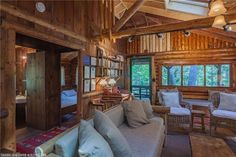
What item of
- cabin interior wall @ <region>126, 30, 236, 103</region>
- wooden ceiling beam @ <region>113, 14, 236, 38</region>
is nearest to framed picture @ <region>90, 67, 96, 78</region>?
wooden ceiling beam @ <region>113, 14, 236, 38</region>

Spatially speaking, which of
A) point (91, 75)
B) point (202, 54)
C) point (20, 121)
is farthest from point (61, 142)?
point (202, 54)

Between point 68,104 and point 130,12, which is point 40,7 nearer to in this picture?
point 130,12

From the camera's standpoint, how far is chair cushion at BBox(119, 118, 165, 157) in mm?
2012

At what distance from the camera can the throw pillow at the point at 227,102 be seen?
13.5ft

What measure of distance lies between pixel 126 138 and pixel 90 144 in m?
1.16

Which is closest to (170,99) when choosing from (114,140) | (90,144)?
(114,140)

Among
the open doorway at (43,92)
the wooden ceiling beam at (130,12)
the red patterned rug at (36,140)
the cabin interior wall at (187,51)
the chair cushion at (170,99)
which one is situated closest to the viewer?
the red patterned rug at (36,140)

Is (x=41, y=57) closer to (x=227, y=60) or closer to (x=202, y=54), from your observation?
(x=202, y=54)

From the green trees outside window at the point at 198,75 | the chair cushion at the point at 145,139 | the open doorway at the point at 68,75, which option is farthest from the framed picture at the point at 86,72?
the green trees outside window at the point at 198,75

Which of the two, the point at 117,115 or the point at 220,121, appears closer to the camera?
the point at 117,115

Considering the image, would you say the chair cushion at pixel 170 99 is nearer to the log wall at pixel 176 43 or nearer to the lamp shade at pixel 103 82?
the lamp shade at pixel 103 82

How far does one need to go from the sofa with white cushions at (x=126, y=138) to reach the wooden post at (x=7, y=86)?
1.33 m

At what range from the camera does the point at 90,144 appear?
4.45 ft

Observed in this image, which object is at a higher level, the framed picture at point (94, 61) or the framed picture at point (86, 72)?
the framed picture at point (94, 61)
